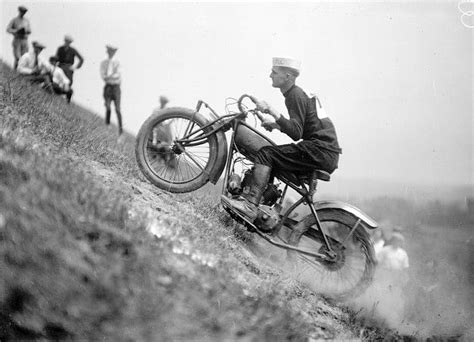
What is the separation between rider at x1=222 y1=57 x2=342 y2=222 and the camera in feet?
16.2

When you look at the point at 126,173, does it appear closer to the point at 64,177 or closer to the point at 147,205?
the point at 147,205

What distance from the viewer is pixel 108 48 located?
11422 mm

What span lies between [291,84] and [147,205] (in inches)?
75.1

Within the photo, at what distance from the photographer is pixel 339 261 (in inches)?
196

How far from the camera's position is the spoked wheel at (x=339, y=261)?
487 centimetres

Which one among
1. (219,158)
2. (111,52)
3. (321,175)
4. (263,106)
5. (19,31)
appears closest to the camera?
(263,106)

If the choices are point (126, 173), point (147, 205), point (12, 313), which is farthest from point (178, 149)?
point (12, 313)

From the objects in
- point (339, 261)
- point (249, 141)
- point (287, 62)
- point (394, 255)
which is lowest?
point (394, 255)

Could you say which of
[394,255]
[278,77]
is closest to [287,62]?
[278,77]

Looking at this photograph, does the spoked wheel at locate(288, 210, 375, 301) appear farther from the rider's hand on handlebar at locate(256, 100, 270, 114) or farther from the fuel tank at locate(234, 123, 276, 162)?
the rider's hand on handlebar at locate(256, 100, 270, 114)

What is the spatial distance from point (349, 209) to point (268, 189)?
85 cm

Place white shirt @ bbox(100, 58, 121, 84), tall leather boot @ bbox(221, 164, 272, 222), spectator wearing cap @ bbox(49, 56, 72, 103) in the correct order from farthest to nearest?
white shirt @ bbox(100, 58, 121, 84)
spectator wearing cap @ bbox(49, 56, 72, 103)
tall leather boot @ bbox(221, 164, 272, 222)

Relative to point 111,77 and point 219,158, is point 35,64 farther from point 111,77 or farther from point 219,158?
point 219,158

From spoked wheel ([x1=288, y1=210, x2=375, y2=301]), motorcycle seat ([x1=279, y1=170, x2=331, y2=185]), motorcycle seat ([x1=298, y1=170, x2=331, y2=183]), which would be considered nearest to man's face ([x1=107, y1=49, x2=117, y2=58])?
motorcycle seat ([x1=279, y1=170, x2=331, y2=185])
